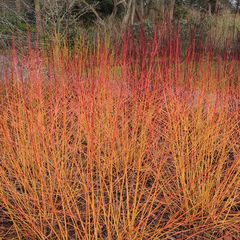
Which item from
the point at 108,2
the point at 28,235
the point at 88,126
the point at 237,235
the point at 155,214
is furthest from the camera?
the point at 108,2

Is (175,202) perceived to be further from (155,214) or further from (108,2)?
(108,2)

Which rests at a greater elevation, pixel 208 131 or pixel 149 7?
pixel 149 7

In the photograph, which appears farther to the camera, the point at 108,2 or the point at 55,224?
the point at 108,2

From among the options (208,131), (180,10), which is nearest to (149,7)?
(180,10)

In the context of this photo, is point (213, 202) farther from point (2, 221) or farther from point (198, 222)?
point (2, 221)

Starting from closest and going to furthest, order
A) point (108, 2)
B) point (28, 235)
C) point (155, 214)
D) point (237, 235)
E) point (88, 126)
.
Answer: point (88, 126) → point (28, 235) → point (237, 235) → point (155, 214) → point (108, 2)

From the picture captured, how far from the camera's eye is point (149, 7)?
12.8m

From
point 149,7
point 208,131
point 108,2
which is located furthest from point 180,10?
point 208,131

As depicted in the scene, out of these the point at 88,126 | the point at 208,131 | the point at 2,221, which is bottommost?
the point at 2,221

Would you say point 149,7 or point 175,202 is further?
point 149,7

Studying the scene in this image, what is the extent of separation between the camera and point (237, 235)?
64.0 inches

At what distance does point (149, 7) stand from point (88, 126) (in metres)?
12.7

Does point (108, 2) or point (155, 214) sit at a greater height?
point (108, 2)

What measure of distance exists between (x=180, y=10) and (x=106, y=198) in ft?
40.0
